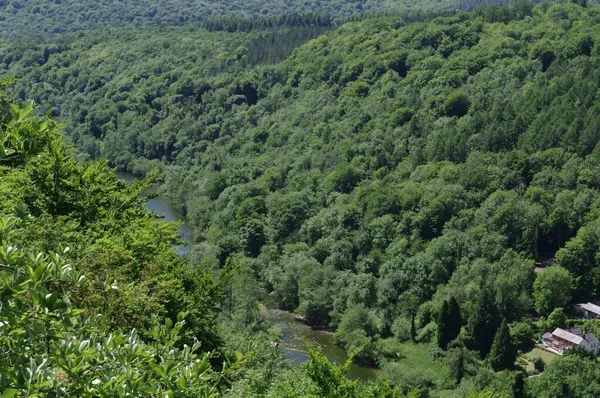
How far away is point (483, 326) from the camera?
52.7 meters

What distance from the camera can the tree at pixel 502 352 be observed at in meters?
48.2

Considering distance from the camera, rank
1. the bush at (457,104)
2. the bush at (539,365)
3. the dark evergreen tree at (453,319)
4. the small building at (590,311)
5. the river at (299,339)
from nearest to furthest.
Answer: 1. the bush at (539,365)
2. the river at (299,339)
3. the dark evergreen tree at (453,319)
4. the small building at (590,311)
5. the bush at (457,104)

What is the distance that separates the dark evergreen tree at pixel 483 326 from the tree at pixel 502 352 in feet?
8.95

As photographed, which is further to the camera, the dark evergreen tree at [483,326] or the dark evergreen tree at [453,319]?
the dark evergreen tree at [453,319]

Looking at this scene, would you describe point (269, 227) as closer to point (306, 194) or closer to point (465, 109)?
point (306, 194)

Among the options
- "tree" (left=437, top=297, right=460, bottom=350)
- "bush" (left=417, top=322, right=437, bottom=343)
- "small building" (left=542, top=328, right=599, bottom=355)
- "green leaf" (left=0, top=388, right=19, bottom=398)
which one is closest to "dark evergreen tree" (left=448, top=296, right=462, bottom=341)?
"tree" (left=437, top=297, right=460, bottom=350)

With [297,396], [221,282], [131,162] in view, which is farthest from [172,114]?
[297,396]

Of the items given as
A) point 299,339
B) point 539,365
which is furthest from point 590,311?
point 299,339

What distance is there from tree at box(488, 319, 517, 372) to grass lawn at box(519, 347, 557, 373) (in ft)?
3.75

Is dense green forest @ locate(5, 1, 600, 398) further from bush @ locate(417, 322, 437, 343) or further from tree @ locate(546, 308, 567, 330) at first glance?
tree @ locate(546, 308, 567, 330)

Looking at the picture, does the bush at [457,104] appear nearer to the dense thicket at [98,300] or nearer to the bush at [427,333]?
the bush at [427,333]

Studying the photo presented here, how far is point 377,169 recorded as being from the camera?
82.9m

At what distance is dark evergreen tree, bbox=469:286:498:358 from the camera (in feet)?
171

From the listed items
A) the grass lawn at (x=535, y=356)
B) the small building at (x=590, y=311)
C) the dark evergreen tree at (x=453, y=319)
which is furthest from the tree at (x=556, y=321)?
the dark evergreen tree at (x=453, y=319)
